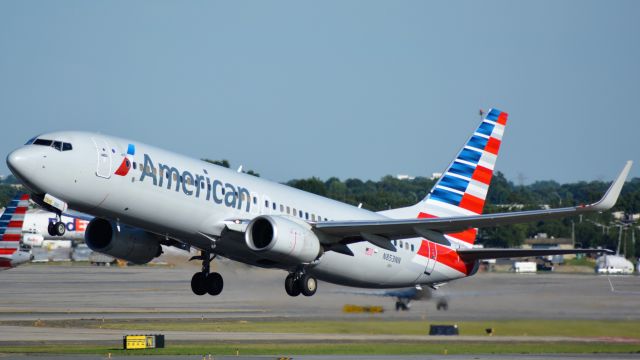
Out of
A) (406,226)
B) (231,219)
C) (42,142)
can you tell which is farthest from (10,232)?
(406,226)

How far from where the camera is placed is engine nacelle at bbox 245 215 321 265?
36.9 m

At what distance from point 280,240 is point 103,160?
21.5 ft

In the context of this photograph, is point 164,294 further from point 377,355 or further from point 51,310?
point 377,355

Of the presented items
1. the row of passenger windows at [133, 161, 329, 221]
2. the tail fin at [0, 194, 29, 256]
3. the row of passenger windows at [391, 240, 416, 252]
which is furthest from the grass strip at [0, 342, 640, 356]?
the row of passenger windows at [133, 161, 329, 221]

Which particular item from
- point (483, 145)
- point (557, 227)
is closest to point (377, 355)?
point (483, 145)

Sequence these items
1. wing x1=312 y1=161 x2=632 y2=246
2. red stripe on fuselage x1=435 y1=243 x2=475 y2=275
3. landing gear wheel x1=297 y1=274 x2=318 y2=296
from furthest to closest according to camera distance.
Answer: red stripe on fuselage x1=435 y1=243 x2=475 y2=275, landing gear wheel x1=297 y1=274 x2=318 y2=296, wing x1=312 y1=161 x2=632 y2=246

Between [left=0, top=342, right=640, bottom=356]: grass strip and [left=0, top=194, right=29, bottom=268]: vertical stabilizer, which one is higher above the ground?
[left=0, top=194, right=29, bottom=268]: vertical stabilizer

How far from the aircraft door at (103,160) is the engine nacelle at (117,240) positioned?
216 inches

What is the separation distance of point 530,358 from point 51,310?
111 feet

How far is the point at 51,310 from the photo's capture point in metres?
70.8

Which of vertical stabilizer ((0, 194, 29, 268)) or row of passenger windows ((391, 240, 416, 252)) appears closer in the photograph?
row of passenger windows ((391, 240, 416, 252))

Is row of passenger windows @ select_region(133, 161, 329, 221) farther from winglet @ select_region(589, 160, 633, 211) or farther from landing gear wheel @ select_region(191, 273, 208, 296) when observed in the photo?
winglet @ select_region(589, 160, 633, 211)

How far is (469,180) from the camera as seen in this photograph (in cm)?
4800

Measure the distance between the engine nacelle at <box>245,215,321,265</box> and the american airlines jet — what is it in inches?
1.8
